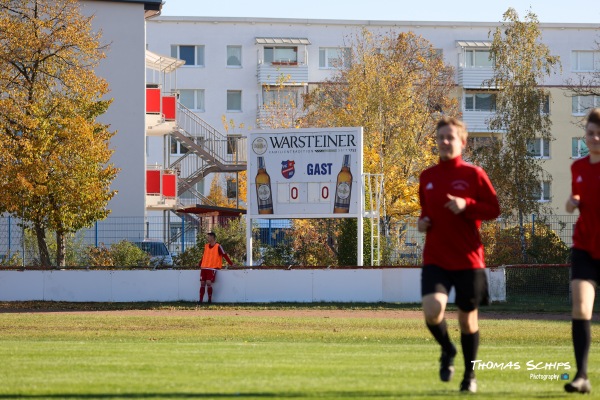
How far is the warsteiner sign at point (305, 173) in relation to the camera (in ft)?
105

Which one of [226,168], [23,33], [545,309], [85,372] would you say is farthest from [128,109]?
[85,372]

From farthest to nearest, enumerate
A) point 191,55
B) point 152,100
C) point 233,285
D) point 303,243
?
1. point 191,55
2. point 152,100
3. point 303,243
4. point 233,285

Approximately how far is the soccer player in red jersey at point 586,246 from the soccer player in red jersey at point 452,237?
710 millimetres

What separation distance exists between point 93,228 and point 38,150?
164 inches

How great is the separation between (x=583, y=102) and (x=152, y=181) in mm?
39575

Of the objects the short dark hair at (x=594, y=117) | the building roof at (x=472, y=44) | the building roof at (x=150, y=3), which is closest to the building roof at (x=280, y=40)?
the building roof at (x=472, y=44)

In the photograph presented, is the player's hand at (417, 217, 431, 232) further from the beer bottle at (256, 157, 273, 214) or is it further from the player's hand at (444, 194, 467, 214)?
the beer bottle at (256, 157, 273, 214)

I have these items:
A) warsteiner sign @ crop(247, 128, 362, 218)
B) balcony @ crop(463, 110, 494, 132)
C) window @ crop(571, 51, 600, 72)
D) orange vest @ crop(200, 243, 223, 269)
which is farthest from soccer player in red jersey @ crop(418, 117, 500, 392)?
window @ crop(571, 51, 600, 72)

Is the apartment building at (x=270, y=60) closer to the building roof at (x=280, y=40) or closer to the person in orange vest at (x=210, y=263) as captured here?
the building roof at (x=280, y=40)

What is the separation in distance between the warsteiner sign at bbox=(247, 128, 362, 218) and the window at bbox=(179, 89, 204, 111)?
4743 cm

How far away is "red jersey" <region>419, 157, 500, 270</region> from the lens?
904 cm

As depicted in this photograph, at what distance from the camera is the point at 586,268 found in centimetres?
906

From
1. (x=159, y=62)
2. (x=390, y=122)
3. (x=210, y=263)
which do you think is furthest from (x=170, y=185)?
(x=210, y=263)

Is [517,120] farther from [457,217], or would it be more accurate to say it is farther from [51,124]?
[457,217]
